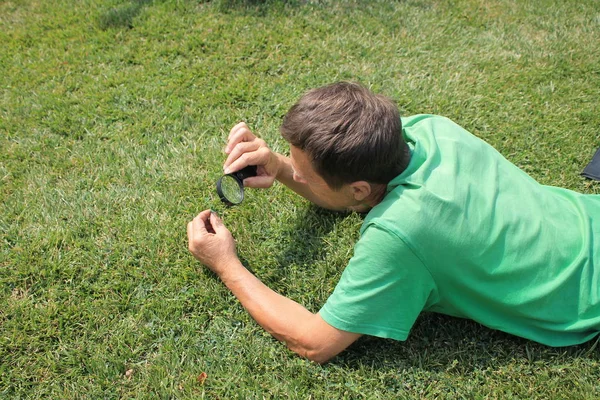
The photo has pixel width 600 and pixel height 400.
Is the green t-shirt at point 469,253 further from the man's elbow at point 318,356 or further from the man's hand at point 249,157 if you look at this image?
the man's hand at point 249,157

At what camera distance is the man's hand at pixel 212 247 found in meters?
2.79

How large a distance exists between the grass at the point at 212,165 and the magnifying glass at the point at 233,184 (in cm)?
38

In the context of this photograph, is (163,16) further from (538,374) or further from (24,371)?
(538,374)

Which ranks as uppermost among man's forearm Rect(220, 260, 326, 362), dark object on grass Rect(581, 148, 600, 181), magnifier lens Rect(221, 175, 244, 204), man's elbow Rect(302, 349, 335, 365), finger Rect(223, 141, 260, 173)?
finger Rect(223, 141, 260, 173)

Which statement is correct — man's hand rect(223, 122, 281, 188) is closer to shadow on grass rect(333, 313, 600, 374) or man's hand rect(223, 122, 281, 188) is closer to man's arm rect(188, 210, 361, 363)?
man's arm rect(188, 210, 361, 363)

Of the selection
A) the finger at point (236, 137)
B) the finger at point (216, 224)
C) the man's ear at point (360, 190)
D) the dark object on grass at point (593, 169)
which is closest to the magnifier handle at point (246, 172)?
the finger at point (236, 137)

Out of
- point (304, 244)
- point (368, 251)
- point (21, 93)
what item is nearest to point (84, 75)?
point (21, 93)

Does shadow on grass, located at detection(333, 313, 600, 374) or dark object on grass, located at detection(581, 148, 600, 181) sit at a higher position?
dark object on grass, located at detection(581, 148, 600, 181)

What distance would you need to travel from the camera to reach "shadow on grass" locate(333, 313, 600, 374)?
2.58 metres

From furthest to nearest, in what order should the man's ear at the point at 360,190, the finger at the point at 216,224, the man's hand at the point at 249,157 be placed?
the finger at the point at 216,224 < the man's hand at the point at 249,157 < the man's ear at the point at 360,190

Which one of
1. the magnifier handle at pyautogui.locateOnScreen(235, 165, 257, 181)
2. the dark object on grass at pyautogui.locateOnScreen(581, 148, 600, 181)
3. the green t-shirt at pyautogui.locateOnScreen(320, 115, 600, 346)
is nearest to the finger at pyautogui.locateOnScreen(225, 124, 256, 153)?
the magnifier handle at pyautogui.locateOnScreen(235, 165, 257, 181)

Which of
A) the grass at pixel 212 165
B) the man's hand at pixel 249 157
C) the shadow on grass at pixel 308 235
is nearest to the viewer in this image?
the grass at pixel 212 165

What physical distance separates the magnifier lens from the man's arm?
0.15m

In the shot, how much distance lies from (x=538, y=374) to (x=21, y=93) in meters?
4.41
